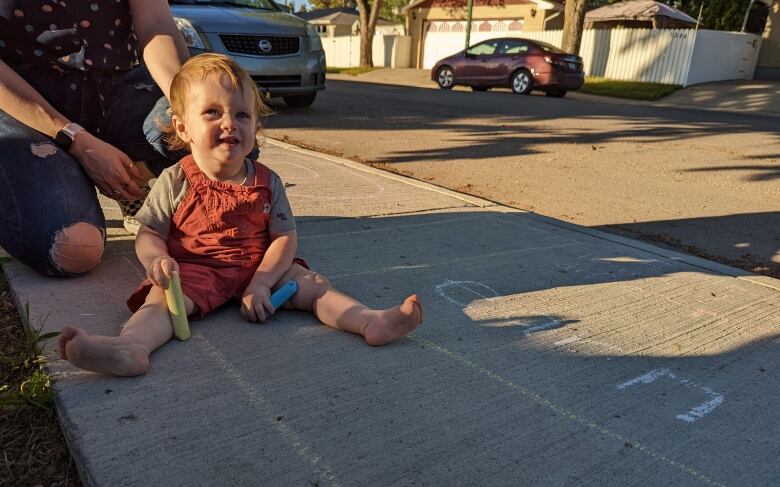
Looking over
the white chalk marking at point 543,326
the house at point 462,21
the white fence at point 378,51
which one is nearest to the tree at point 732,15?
the house at point 462,21

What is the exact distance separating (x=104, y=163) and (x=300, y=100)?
7.93 meters

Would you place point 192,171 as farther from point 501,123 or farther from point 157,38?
point 501,123

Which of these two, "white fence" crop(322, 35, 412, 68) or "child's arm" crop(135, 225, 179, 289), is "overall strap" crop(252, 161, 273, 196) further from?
"white fence" crop(322, 35, 412, 68)

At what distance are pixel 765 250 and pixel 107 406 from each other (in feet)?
13.4

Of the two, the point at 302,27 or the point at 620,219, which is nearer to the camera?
the point at 620,219

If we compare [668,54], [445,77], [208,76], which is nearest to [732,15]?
[668,54]

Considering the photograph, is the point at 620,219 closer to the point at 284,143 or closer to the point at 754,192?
the point at 754,192

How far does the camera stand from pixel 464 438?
5.66ft

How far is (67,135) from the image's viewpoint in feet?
8.38

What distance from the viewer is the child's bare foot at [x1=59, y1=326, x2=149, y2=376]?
176 cm

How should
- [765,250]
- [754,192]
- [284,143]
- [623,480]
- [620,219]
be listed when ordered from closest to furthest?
[623,480] → [765,250] → [620,219] → [754,192] → [284,143]

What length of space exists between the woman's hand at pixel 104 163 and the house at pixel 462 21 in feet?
87.5

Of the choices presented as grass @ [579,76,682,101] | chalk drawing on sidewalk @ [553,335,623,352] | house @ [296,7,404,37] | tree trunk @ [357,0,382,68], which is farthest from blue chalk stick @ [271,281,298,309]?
house @ [296,7,404,37]

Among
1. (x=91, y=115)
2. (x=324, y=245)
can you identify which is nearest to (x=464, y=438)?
(x=324, y=245)
